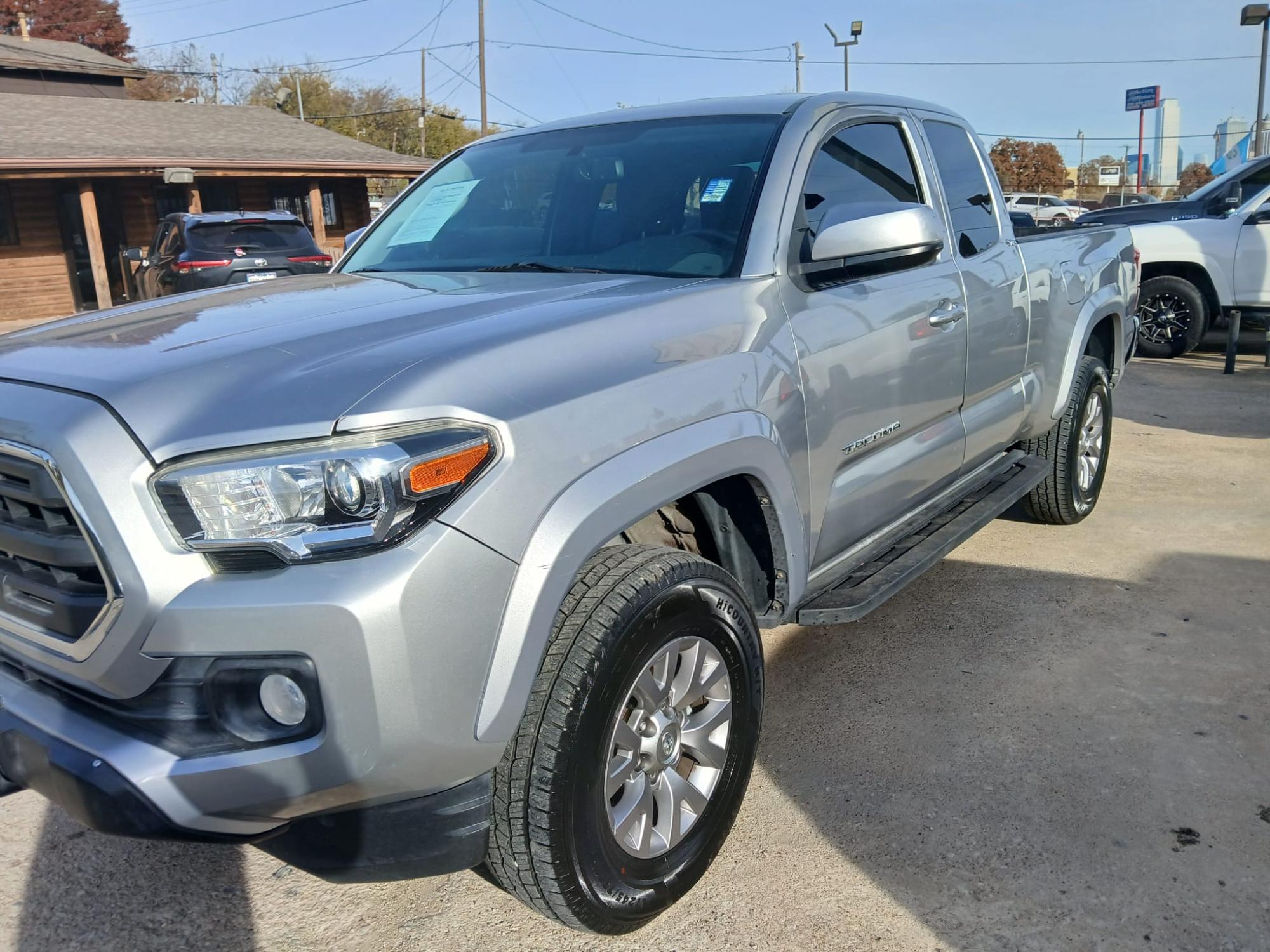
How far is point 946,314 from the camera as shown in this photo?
357 centimetres

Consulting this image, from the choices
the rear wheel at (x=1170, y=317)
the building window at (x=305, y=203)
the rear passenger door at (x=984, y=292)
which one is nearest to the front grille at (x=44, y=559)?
the rear passenger door at (x=984, y=292)

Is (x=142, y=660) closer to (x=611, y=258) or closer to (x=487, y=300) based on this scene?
(x=487, y=300)

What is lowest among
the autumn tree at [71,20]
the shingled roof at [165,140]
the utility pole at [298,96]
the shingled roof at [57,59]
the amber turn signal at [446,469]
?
the amber turn signal at [446,469]

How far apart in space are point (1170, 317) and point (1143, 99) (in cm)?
4532

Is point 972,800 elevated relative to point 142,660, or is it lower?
lower

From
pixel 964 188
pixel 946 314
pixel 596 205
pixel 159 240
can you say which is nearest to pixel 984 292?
pixel 946 314

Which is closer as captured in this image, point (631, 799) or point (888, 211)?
point (631, 799)

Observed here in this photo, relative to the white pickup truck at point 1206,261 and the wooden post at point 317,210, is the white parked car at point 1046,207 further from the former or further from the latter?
the white pickup truck at point 1206,261

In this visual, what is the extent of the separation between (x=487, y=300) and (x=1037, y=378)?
2.86 m

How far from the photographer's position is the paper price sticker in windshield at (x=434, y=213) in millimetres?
3688

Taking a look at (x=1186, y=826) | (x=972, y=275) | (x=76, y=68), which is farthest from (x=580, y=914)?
(x=76, y=68)

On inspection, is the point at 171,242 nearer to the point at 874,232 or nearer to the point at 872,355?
the point at 872,355

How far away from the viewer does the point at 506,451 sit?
1.95 meters

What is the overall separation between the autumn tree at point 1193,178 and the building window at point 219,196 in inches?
1630
